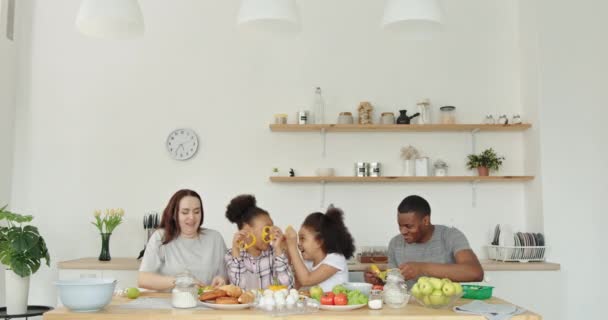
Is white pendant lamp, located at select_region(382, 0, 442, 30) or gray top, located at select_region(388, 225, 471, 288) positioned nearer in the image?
white pendant lamp, located at select_region(382, 0, 442, 30)

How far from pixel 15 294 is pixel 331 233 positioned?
82.1 inches

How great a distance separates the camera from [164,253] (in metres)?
2.98

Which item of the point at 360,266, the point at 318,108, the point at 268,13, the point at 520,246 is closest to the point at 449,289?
the point at 268,13

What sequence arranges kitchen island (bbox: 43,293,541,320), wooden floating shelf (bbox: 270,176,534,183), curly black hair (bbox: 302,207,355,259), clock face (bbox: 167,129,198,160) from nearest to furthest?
kitchen island (bbox: 43,293,541,320) < curly black hair (bbox: 302,207,355,259) < wooden floating shelf (bbox: 270,176,534,183) < clock face (bbox: 167,129,198,160)

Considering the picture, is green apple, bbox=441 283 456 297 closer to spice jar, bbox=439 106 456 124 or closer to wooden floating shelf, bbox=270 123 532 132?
wooden floating shelf, bbox=270 123 532 132

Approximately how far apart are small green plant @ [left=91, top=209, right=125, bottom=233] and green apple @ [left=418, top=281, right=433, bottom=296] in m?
2.76

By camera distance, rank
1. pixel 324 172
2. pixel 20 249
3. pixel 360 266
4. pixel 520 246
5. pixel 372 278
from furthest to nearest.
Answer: pixel 324 172, pixel 520 246, pixel 360 266, pixel 20 249, pixel 372 278

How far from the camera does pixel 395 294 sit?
2.11 meters

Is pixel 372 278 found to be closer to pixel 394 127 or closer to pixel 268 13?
pixel 268 13

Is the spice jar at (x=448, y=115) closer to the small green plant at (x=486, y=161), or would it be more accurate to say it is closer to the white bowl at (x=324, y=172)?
the small green plant at (x=486, y=161)

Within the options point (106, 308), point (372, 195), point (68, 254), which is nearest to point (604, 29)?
point (372, 195)

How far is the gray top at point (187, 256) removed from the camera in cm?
295

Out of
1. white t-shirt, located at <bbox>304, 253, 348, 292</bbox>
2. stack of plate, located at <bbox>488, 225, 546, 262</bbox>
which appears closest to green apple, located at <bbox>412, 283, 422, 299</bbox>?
white t-shirt, located at <bbox>304, 253, 348, 292</bbox>

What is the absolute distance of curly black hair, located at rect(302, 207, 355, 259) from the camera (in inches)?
104
